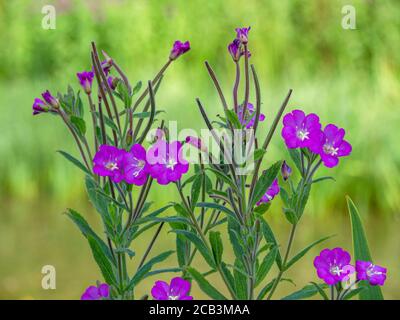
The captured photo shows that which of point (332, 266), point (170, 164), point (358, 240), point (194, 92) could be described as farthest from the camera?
point (194, 92)

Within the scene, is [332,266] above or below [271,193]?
below

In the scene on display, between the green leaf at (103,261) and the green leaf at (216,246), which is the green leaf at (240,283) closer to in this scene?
the green leaf at (216,246)

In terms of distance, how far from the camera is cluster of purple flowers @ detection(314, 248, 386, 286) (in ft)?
2.92

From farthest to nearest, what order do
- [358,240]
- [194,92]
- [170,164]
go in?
[194,92]
[358,240]
[170,164]

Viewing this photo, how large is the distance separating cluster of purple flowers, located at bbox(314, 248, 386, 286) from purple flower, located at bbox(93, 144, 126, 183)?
0.26 metres

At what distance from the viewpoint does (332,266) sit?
3.00 ft

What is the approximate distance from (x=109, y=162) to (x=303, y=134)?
0.23m

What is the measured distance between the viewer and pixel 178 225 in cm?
93

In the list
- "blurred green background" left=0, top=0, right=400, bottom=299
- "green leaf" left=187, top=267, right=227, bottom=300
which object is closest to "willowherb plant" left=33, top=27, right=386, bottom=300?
"green leaf" left=187, top=267, right=227, bottom=300

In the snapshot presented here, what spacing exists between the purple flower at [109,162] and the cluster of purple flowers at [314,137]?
0.19 metres

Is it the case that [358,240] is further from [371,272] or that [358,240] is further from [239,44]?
[239,44]

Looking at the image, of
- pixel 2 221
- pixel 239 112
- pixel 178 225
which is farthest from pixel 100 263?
pixel 2 221

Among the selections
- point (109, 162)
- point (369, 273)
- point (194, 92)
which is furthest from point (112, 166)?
point (194, 92)

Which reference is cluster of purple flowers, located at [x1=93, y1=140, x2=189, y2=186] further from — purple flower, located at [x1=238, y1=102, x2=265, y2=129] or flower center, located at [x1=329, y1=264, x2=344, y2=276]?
flower center, located at [x1=329, y1=264, x2=344, y2=276]
